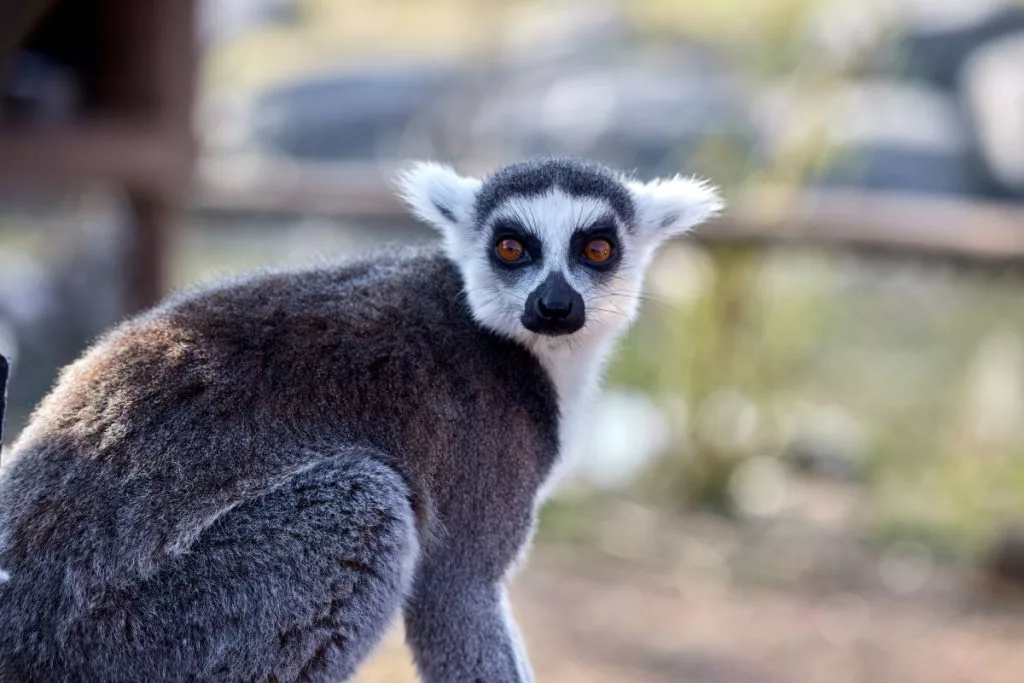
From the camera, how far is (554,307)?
3.75 meters

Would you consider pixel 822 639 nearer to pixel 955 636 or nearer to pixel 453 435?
pixel 955 636

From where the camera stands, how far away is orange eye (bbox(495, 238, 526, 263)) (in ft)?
13.1

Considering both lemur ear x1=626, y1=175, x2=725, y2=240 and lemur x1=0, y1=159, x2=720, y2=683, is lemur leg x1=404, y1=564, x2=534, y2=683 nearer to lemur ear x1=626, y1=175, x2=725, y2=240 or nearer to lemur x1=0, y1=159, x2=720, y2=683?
lemur x1=0, y1=159, x2=720, y2=683

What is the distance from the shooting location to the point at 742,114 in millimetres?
15648

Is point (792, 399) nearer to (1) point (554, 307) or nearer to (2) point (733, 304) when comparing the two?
(2) point (733, 304)

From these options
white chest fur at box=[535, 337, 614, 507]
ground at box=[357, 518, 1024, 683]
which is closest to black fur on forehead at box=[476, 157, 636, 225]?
white chest fur at box=[535, 337, 614, 507]

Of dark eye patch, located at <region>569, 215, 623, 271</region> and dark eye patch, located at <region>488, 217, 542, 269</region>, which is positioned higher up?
dark eye patch, located at <region>569, 215, 623, 271</region>

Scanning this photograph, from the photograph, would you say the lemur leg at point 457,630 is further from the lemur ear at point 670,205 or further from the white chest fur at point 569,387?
the lemur ear at point 670,205

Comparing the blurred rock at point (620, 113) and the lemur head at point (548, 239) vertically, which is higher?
the blurred rock at point (620, 113)

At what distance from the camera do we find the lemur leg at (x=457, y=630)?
142 inches

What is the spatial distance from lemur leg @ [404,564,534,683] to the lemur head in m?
0.83

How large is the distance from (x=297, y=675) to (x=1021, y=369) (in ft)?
32.3

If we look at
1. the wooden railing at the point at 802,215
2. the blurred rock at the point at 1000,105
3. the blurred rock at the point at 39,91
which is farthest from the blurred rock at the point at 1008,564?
the blurred rock at the point at 1000,105

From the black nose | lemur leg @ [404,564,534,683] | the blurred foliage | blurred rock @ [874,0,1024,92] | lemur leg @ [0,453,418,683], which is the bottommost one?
lemur leg @ [0,453,418,683]
